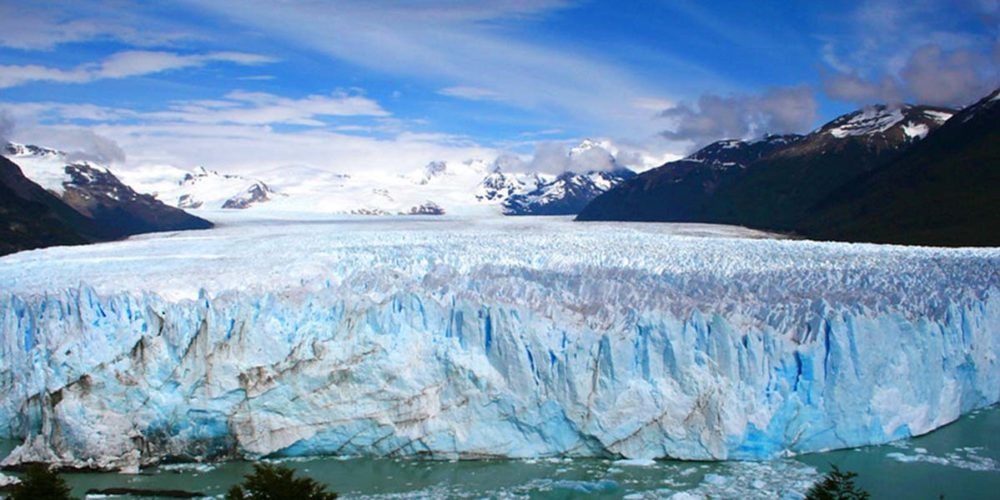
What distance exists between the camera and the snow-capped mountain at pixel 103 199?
64438 mm

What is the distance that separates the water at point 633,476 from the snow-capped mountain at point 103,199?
53.3 meters

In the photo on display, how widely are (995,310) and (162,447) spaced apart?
1486cm

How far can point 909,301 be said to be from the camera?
50.6ft

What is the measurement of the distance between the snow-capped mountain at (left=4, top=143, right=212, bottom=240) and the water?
53328 millimetres

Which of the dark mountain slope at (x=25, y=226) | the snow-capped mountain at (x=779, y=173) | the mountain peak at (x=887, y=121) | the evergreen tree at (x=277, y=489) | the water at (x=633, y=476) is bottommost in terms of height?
the water at (x=633, y=476)

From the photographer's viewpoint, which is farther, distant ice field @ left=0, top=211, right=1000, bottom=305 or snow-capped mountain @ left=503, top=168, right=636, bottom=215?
snow-capped mountain @ left=503, top=168, right=636, bottom=215

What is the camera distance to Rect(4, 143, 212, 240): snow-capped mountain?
211 feet

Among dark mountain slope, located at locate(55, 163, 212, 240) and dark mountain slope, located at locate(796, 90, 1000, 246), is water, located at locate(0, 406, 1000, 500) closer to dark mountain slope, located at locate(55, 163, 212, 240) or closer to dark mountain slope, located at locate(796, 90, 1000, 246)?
dark mountain slope, located at locate(796, 90, 1000, 246)

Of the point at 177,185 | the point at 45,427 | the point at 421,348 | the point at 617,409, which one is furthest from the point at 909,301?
the point at 177,185

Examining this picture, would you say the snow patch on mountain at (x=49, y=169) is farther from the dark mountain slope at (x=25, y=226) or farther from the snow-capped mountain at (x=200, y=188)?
the snow-capped mountain at (x=200, y=188)

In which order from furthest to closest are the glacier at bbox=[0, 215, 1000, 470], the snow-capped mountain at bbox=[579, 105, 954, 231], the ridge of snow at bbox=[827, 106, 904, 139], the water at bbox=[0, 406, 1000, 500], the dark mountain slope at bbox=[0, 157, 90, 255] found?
the ridge of snow at bbox=[827, 106, 904, 139], the snow-capped mountain at bbox=[579, 105, 954, 231], the dark mountain slope at bbox=[0, 157, 90, 255], the glacier at bbox=[0, 215, 1000, 470], the water at bbox=[0, 406, 1000, 500]

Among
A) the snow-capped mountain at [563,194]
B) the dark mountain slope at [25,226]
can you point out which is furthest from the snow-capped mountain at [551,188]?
the dark mountain slope at [25,226]

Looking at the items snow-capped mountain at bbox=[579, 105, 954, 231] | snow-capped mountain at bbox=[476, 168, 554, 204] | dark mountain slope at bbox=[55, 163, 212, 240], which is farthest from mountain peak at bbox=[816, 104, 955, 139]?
snow-capped mountain at bbox=[476, 168, 554, 204]

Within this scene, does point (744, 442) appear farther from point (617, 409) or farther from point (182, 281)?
point (182, 281)
